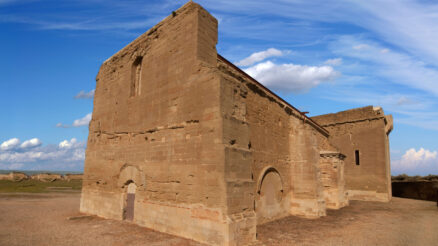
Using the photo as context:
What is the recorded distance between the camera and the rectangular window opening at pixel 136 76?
9875 millimetres

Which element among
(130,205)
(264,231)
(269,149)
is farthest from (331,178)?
(130,205)

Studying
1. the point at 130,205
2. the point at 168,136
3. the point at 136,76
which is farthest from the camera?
the point at 130,205

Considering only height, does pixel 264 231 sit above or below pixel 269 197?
below

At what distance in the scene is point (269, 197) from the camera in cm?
945

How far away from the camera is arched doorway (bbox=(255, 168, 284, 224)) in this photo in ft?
29.1

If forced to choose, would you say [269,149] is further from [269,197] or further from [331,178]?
[331,178]

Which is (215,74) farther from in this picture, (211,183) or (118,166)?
(118,166)

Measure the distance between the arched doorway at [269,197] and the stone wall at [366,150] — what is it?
10.8 meters

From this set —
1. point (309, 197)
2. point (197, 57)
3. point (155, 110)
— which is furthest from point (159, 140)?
point (309, 197)

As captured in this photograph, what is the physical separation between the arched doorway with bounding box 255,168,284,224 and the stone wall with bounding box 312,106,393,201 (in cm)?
1081

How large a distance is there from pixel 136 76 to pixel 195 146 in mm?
4669

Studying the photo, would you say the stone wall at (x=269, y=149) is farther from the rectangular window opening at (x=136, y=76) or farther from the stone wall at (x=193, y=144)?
the rectangular window opening at (x=136, y=76)

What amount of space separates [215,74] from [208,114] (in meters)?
1.05

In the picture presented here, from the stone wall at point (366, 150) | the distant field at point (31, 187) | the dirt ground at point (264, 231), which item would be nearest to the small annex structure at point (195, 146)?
the dirt ground at point (264, 231)
